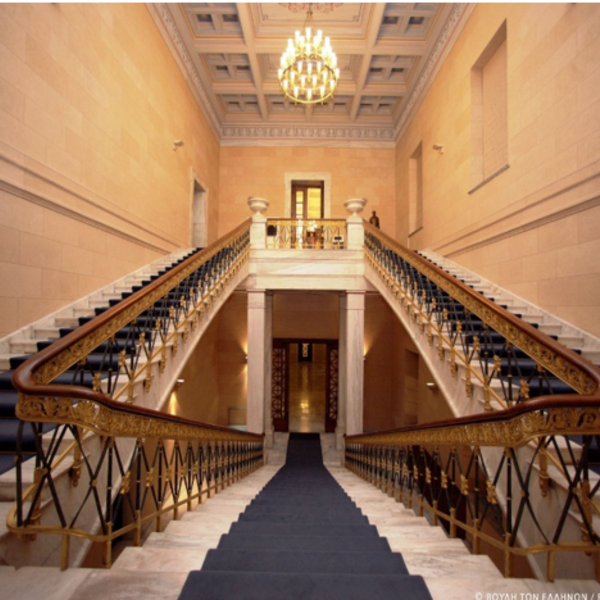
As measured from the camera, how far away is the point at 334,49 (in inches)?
377

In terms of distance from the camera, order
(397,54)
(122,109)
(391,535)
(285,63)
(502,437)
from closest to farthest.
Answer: (502,437) < (391,535) < (122,109) < (285,63) < (397,54)

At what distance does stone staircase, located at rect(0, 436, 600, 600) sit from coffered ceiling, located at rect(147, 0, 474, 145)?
9460mm

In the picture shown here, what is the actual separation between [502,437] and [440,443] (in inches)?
34.8

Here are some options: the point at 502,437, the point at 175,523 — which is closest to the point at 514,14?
the point at 502,437

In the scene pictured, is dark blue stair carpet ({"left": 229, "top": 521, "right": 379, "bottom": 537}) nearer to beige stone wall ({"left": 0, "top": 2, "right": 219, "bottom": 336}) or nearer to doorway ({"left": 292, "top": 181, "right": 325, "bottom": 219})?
beige stone wall ({"left": 0, "top": 2, "right": 219, "bottom": 336})

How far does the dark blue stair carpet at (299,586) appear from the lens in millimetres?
1510

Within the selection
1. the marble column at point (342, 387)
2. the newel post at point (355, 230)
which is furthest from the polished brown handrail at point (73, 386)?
the marble column at point (342, 387)

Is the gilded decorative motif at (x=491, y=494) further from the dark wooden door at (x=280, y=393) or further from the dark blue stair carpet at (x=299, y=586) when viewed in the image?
the dark wooden door at (x=280, y=393)

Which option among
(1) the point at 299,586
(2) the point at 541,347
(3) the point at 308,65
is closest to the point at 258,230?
(3) the point at 308,65

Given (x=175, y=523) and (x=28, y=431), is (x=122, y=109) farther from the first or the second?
(x=175, y=523)

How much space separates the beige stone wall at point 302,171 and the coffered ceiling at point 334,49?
49 cm

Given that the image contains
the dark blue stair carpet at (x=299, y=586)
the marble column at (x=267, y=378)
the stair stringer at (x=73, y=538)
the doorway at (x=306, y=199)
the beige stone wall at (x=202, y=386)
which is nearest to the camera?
the dark blue stair carpet at (x=299, y=586)

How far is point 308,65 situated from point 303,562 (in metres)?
8.13

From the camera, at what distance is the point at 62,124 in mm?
5262
